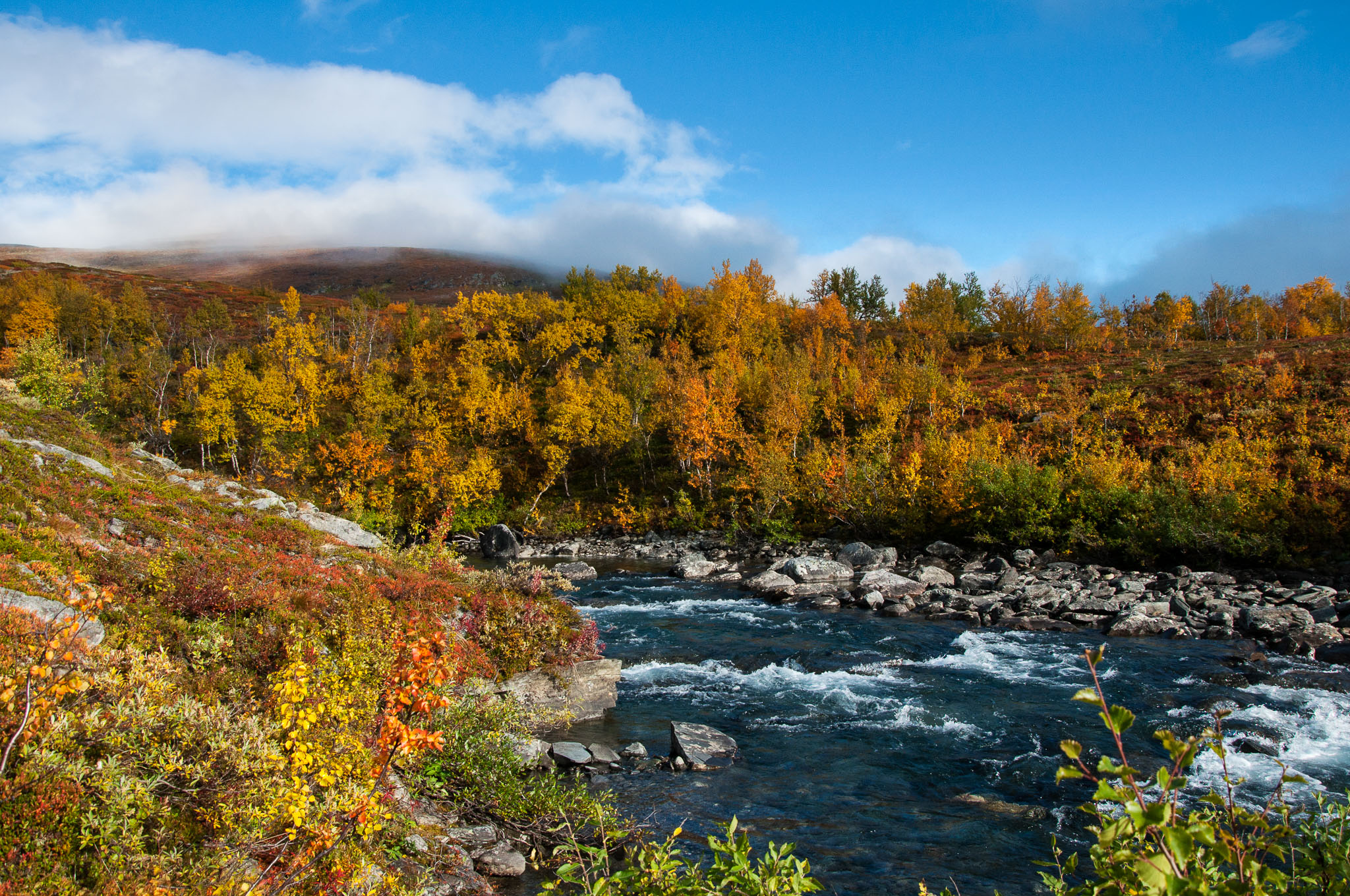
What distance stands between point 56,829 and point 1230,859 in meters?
7.44

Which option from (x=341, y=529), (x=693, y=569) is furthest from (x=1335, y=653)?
(x=341, y=529)

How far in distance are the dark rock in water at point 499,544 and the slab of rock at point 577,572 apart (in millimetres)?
9309

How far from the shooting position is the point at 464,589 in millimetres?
14352

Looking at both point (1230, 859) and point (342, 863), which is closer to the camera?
point (1230, 859)

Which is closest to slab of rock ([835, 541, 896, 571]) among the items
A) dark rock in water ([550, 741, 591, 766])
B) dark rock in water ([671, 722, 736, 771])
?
dark rock in water ([671, 722, 736, 771])

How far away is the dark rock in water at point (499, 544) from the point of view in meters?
41.6

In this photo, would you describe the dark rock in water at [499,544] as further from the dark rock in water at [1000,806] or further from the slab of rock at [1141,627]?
the dark rock in water at [1000,806]

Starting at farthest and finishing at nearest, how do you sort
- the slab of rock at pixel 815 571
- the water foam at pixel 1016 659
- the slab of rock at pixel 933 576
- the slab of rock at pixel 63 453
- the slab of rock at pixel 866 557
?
1. the slab of rock at pixel 866 557
2. the slab of rock at pixel 815 571
3. the slab of rock at pixel 933 576
4. the water foam at pixel 1016 659
5. the slab of rock at pixel 63 453

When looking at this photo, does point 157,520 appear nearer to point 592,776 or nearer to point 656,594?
point 592,776

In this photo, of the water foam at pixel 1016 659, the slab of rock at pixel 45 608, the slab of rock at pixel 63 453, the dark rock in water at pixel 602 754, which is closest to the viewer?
the slab of rock at pixel 45 608

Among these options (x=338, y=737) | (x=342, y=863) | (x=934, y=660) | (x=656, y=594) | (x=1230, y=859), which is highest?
(x=1230, y=859)

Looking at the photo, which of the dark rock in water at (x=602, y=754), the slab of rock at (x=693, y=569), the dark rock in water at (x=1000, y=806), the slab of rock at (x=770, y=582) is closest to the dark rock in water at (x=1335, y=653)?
the dark rock in water at (x=1000, y=806)

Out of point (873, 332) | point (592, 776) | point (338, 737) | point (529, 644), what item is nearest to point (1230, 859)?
point (338, 737)

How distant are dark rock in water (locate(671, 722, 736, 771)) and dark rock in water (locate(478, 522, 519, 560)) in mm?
29707
